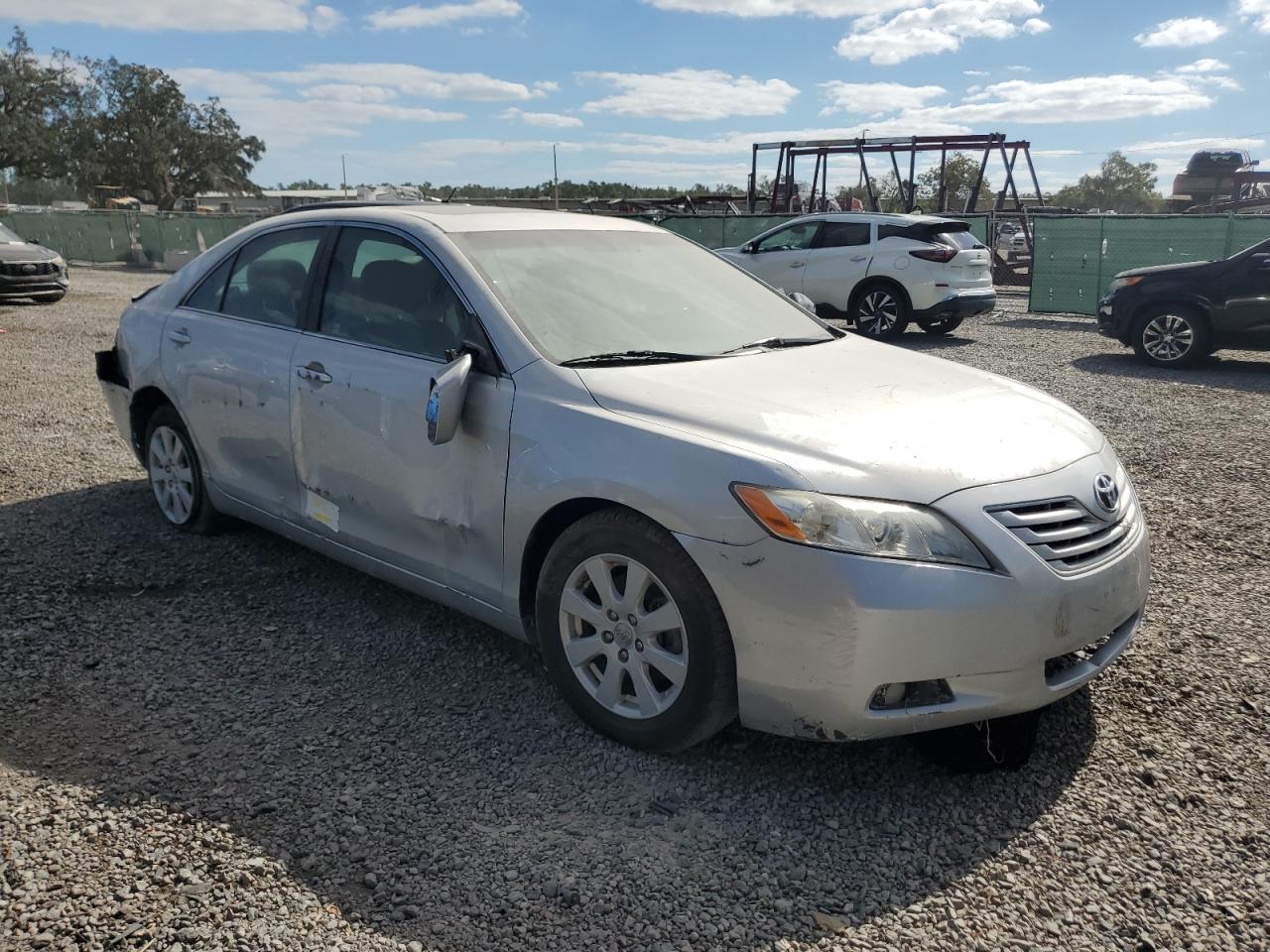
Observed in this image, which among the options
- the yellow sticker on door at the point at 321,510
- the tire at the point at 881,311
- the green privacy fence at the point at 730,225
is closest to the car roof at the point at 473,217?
the yellow sticker on door at the point at 321,510

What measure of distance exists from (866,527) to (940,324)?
12.4 m

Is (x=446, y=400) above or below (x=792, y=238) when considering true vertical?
below

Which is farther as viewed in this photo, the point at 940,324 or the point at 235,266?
the point at 940,324

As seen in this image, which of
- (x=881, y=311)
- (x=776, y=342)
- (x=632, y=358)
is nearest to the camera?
(x=632, y=358)

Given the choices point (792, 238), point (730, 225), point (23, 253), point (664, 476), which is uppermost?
point (730, 225)

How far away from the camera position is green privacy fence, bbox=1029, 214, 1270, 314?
51.1 feet

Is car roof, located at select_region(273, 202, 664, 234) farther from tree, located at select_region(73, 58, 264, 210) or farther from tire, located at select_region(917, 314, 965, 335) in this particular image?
tree, located at select_region(73, 58, 264, 210)

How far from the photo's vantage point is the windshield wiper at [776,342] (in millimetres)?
3774

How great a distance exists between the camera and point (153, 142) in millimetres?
62469

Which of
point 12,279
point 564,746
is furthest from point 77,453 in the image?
point 12,279

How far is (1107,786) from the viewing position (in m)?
2.96

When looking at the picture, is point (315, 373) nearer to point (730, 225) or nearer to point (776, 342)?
point (776, 342)

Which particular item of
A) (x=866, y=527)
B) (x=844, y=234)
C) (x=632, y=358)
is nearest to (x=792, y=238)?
(x=844, y=234)

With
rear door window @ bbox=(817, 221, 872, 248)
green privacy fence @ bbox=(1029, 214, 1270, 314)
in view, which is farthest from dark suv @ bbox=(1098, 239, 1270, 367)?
green privacy fence @ bbox=(1029, 214, 1270, 314)
